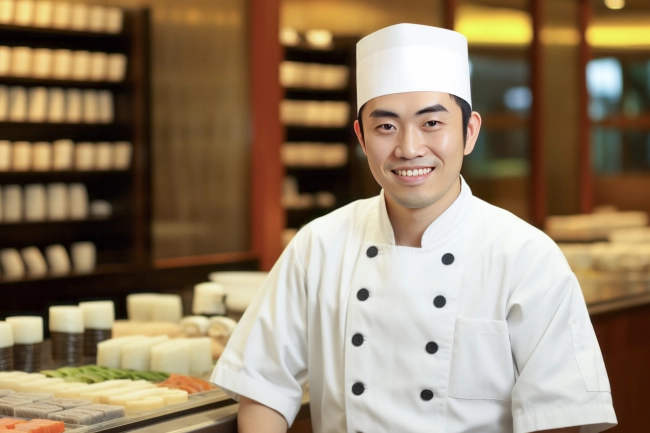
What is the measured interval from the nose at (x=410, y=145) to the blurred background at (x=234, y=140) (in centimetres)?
143

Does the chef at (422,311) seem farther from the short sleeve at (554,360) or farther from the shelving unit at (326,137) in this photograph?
the shelving unit at (326,137)

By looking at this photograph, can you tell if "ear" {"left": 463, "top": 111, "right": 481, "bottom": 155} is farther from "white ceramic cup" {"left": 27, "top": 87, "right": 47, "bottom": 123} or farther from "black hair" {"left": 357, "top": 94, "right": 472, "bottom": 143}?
"white ceramic cup" {"left": 27, "top": 87, "right": 47, "bottom": 123}

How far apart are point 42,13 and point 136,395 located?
382 cm

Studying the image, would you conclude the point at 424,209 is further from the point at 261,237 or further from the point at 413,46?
the point at 261,237

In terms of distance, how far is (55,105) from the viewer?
5.14 meters

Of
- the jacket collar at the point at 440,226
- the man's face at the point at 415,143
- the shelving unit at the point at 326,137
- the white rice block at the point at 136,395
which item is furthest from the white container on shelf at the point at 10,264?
the man's face at the point at 415,143

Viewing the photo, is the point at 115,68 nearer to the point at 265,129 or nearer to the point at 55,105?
the point at 55,105

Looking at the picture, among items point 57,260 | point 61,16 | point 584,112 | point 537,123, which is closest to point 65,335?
point 57,260

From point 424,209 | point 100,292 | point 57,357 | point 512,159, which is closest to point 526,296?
point 424,209

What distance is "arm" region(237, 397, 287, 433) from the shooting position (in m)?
1.75

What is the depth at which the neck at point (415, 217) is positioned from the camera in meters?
1.76

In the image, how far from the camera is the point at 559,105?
9367 millimetres

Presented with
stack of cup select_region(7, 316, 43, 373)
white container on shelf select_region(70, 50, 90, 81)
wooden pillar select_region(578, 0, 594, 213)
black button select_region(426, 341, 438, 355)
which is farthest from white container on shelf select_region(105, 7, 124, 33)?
wooden pillar select_region(578, 0, 594, 213)

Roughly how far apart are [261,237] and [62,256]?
1.80 meters
